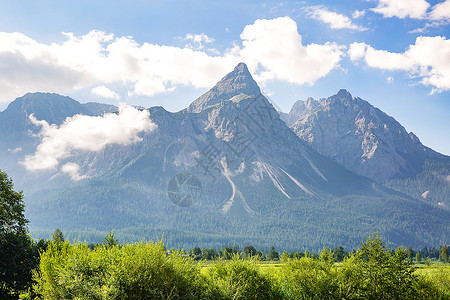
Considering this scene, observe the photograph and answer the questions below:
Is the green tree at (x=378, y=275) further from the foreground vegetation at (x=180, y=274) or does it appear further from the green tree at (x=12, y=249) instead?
the green tree at (x=12, y=249)

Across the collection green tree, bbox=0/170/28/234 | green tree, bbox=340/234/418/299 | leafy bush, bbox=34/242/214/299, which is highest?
green tree, bbox=0/170/28/234

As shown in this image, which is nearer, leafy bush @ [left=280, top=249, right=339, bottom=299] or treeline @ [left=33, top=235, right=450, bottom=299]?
treeline @ [left=33, top=235, right=450, bottom=299]

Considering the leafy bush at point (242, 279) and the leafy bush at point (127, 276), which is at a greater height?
the leafy bush at point (127, 276)

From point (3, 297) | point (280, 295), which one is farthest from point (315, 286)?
point (3, 297)

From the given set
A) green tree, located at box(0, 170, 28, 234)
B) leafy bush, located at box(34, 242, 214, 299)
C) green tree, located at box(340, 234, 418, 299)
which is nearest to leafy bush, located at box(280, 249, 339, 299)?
green tree, located at box(340, 234, 418, 299)

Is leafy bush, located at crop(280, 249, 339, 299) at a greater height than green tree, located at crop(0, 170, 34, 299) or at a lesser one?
lesser

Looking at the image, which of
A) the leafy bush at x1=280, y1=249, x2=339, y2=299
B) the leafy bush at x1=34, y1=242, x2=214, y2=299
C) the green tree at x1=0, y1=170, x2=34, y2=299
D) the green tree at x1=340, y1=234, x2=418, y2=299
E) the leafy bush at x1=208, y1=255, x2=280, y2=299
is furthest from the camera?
the green tree at x1=0, y1=170, x2=34, y2=299

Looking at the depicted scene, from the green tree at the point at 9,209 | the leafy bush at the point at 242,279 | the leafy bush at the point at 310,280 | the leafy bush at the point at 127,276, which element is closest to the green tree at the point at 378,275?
the leafy bush at the point at 310,280

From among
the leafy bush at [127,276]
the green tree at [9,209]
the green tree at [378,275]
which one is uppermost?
the green tree at [9,209]

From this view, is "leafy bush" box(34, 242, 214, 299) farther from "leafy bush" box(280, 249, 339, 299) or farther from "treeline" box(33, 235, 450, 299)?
"leafy bush" box(280, 249, 339, 299)

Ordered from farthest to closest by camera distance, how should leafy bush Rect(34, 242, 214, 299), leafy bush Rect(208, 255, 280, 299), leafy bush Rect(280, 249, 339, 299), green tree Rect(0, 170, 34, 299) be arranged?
green tree Rect(0, 170, 34, 299)
leafy bush Rect(280, 249, 339, 299)
leafy bush Rect(208, 255, 280, 299)
leafy bush Rect(34, 242, 214, 299)

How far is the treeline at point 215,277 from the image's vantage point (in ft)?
99.2

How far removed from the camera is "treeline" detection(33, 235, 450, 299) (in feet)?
99.2

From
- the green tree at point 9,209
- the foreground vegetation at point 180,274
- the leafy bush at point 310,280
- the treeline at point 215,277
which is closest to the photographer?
the treeline at point 215,277
